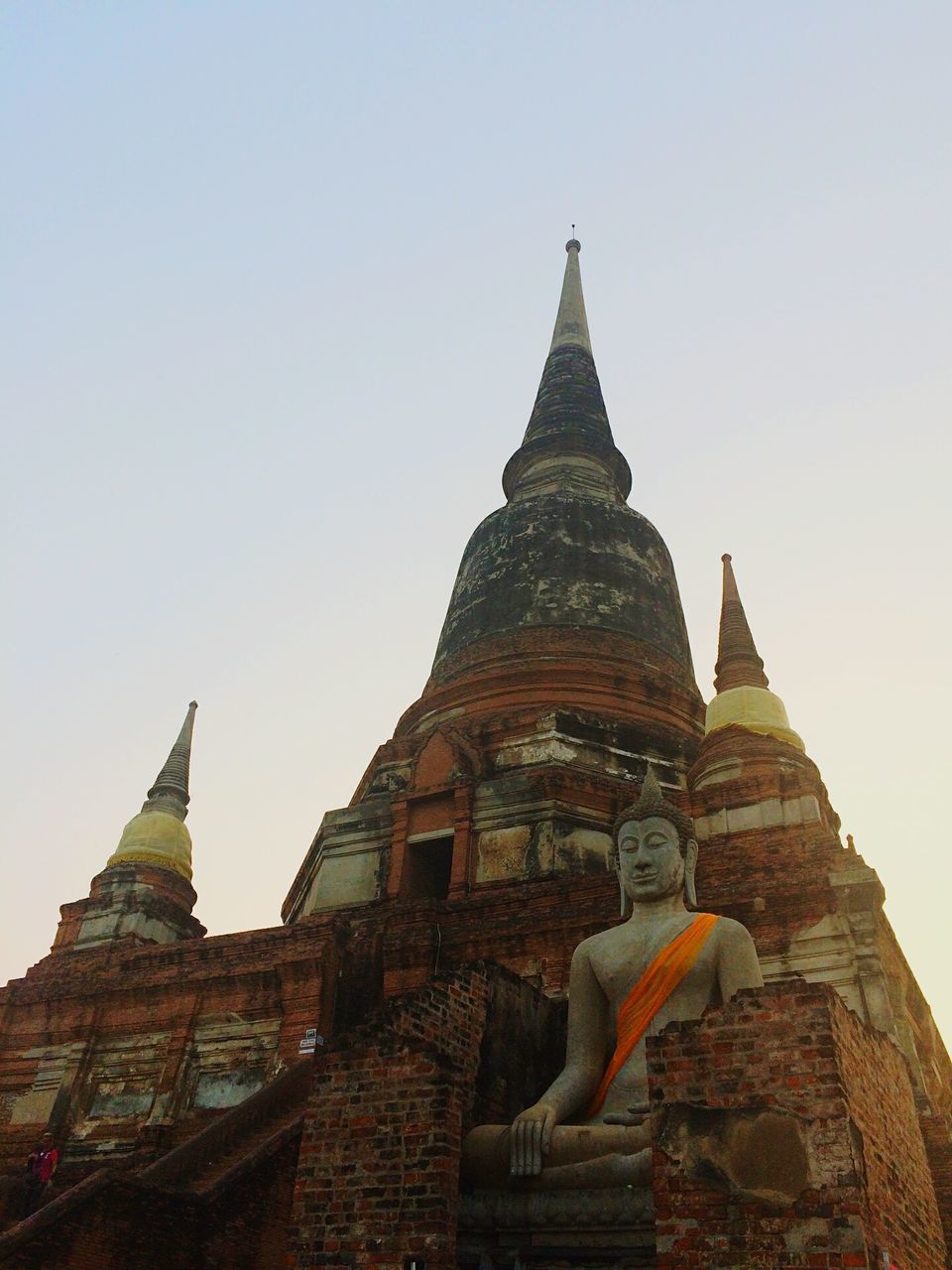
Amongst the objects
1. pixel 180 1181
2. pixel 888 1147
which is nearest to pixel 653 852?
pixel 888 1147

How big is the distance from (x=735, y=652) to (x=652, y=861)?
39.4 feet

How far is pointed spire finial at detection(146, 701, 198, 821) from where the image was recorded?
78.0 ft

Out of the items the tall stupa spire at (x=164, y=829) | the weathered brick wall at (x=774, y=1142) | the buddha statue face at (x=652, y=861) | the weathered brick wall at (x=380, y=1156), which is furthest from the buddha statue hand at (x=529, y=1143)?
the tall stupa spire at (x=164, y=829)

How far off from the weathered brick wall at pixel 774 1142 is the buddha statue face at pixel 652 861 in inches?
99.8

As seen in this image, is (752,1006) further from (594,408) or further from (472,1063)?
(594,408)

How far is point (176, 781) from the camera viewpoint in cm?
2441

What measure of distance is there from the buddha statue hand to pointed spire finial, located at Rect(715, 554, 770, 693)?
12.8 m

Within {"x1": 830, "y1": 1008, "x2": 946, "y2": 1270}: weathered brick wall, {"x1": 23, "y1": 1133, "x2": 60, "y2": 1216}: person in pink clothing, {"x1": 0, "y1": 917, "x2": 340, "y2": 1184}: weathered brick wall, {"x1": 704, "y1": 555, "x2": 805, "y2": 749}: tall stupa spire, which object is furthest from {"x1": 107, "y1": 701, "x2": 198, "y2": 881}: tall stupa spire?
{"x1": 830, "y1": 1008, "x2": 946, "y2": 1270}: weathered brick wall

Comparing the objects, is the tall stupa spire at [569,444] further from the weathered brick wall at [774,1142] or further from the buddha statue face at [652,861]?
the weathered brick wall at [774,1142]

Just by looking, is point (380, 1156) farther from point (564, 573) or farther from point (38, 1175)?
point (564, 573)

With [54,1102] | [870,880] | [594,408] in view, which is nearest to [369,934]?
[54,1102]

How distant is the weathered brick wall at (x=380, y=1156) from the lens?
19.7ft

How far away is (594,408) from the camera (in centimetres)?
2716

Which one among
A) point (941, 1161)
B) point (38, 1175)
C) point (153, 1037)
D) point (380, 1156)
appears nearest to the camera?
point (380, 1156)
